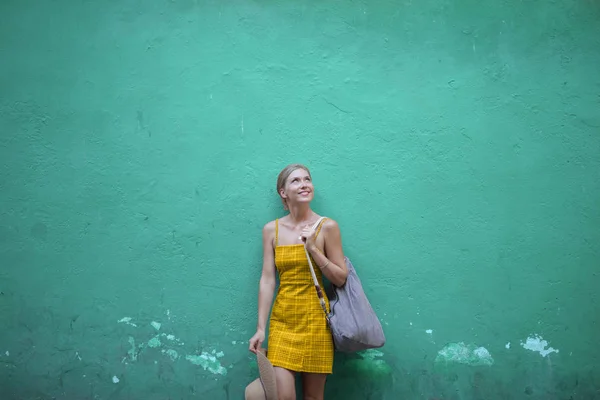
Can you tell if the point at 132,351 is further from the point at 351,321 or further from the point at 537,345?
the point at 537,345

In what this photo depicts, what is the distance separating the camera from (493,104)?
348 cm

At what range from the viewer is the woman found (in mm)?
2945

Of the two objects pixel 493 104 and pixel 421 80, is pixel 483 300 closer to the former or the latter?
pixel 493 104

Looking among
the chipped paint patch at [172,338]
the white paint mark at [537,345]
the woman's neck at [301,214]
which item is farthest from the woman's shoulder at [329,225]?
the white paint mark at [537,345]

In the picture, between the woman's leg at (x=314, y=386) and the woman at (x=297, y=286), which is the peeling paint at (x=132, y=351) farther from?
the woman's leg at (x=314, y=386)

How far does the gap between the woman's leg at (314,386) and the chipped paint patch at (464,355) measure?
86 cm

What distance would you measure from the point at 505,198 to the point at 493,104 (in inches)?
26.9

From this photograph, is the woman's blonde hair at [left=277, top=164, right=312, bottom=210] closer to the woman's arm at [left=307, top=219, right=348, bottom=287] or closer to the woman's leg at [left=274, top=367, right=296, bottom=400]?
the woman's arm at [left=307, top=219, right=348, bottom=287]

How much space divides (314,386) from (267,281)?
725 mm

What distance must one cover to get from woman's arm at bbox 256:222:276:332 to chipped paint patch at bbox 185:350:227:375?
0.41 m

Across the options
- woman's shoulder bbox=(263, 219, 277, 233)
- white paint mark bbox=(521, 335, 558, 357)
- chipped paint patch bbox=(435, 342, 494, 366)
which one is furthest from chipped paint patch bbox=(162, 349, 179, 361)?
white paint mark bbox=(521, 335, 558, 357)

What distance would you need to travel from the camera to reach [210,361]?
3369mm

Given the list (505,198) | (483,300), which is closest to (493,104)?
(505,198)

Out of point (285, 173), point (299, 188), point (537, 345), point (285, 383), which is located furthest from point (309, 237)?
point (537, 345)
